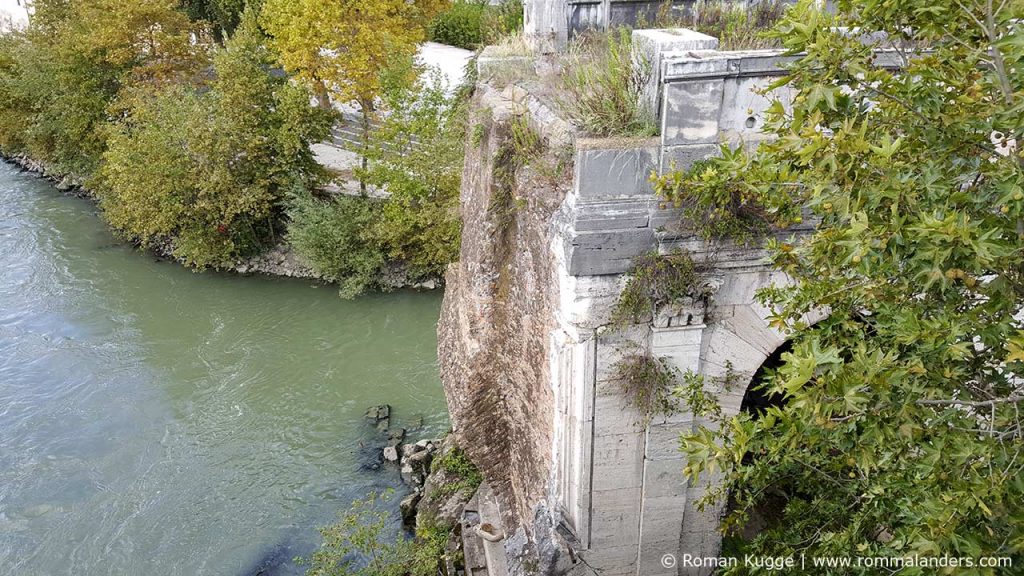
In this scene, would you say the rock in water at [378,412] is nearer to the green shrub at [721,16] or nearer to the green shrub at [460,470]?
the green shrub at [460,470]

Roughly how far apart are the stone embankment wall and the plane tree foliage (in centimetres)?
90

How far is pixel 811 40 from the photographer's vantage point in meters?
4.21

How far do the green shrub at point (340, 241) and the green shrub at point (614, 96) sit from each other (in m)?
14.1

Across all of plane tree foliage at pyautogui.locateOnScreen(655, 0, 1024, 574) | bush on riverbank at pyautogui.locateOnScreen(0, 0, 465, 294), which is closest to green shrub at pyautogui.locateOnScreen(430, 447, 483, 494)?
plane tree foliage at pyautogui.locateOnScreen(655, 0, 1024, 574)

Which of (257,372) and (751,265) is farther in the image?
(257,372)

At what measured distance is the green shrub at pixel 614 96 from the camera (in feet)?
19.2

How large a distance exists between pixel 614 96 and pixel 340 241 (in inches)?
582

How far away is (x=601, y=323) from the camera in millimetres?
6215

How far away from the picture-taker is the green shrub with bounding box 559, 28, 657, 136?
5.86 meters

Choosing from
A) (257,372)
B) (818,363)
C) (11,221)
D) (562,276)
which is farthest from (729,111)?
(11,221)

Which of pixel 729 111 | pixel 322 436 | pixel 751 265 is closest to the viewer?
pixel 729 111

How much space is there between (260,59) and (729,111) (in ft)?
56.8

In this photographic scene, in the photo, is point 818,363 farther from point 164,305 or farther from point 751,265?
point 164,305

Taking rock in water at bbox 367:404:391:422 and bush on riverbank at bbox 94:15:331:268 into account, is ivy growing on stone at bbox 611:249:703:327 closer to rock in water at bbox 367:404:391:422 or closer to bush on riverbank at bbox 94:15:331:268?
rock in water at bbox 367:404:391:422
